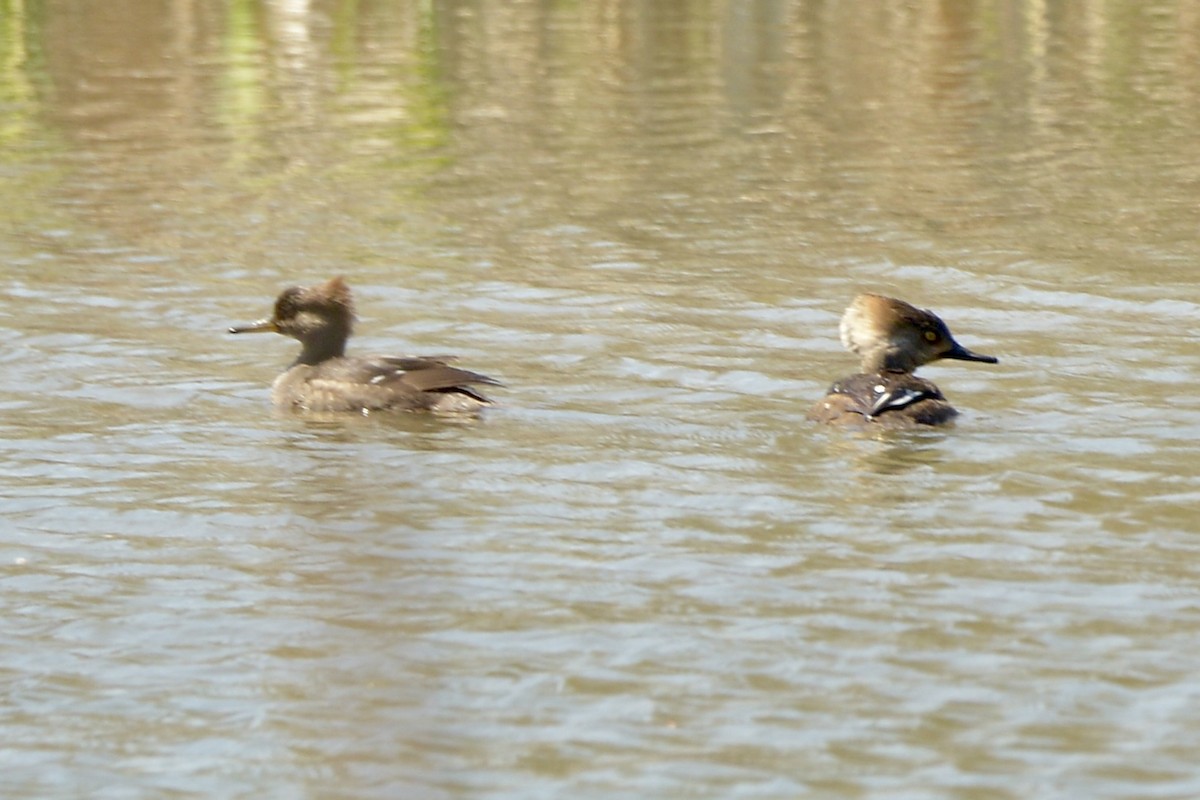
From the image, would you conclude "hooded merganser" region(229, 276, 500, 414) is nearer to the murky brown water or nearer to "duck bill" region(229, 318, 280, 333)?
"duck bill" region(229, 318, 280, 333)

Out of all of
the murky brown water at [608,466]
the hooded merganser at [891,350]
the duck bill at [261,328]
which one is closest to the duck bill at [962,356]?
the hooded merganser at [891,350]

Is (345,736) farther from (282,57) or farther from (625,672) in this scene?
(282,57)

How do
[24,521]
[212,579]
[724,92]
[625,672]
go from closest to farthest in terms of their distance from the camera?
1. [625,672]
2. [212,579]
3. [24,521]
4. [724,92]

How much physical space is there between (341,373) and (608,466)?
194 cm

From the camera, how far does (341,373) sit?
1018 centimetres

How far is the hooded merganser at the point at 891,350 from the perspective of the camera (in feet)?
30.6

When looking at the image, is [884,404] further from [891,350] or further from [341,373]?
[341,373]

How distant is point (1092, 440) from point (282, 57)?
16.6 meters

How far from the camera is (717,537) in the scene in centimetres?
766

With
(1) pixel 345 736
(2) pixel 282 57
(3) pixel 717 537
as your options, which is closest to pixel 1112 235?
(3) pixel 717 537

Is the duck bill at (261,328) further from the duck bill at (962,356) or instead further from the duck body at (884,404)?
the duck bill at (962,356)

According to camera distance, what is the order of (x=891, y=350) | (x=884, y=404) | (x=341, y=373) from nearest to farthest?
(x=884, y=404) → (x=891, y=350) → (x=341, y=373)

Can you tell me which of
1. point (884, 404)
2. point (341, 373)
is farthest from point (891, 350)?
point (341, 373)

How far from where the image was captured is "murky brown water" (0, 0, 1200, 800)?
5863 millimetres
